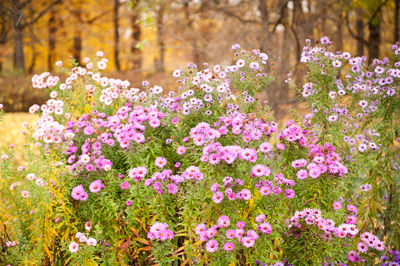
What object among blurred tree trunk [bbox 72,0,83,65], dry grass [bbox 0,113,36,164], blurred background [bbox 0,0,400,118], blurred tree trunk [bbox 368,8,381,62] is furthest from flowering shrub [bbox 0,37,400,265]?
blurred tree trunk [bbox 72,0,83,65]

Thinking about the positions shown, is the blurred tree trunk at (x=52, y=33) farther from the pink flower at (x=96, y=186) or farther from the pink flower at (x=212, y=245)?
the pink flower at (x=212, y=245)

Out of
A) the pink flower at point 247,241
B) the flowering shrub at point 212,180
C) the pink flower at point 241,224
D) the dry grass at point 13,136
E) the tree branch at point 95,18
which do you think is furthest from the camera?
the tree branch at point 95,18

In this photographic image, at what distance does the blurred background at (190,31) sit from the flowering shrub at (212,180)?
2.34 ft

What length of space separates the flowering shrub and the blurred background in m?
0.71

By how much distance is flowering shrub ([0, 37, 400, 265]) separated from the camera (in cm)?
240

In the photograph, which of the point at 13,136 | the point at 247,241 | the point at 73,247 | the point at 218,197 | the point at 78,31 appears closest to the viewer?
the point at 247,241

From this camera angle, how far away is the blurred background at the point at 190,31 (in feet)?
20.4

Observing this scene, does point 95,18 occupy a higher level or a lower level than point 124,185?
higher

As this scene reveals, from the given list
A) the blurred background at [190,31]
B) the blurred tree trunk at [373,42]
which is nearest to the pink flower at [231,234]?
the blurred background at [190,31]

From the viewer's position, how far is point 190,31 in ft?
38.9

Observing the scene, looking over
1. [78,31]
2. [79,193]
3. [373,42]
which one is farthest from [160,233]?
[78,31]

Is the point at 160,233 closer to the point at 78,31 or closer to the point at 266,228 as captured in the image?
the point at 266,228

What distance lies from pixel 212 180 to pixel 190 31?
10.0 m

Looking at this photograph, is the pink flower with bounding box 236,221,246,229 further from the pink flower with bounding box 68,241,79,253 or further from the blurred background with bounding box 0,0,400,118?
the blurred background with bounding box 0,0,400,118
